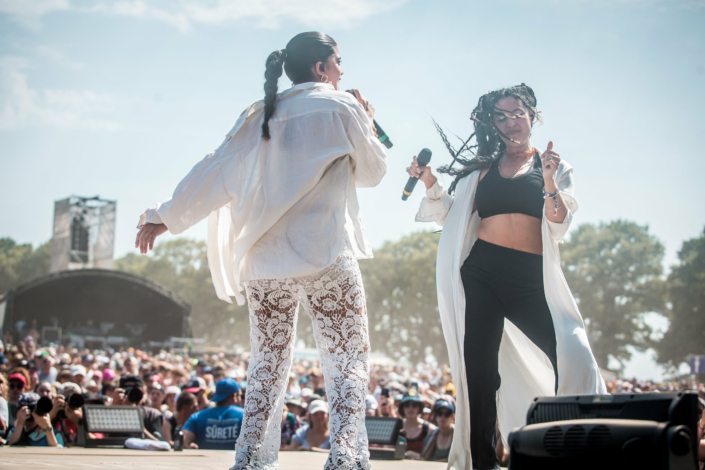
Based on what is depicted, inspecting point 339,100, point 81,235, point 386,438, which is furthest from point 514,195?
point 81,235

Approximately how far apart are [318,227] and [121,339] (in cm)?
3585

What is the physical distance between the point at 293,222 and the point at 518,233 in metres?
1.23

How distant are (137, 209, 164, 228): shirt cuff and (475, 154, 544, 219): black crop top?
161 cm

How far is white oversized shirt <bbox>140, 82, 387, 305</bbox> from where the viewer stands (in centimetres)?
261

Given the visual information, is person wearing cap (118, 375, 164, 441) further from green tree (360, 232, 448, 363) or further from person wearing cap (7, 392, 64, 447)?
green tree (360, 232, 448, 363)

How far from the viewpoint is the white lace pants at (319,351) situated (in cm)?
251

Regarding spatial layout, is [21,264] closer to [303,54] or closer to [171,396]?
[171,396]

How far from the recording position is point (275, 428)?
2.65 metres

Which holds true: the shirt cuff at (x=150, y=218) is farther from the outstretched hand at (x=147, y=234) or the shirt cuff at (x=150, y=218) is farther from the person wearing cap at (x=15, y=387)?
the person wearing cap at (x=15, y=387)

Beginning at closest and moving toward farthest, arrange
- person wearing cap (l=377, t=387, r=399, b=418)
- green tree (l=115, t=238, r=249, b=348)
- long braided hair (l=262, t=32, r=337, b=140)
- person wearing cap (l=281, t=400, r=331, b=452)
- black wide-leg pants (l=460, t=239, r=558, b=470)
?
long braided hair (l=262, t=32, r=337, b=140) < black wide-leg pants (l=460, t=239, r=558, b=470) < person wearing cap (l=281, t=400, r=331, b=452) < person wearing cap (l=377, t=387, r=399, b=418) < green tree (l=115, t=238, r=249, b=348)

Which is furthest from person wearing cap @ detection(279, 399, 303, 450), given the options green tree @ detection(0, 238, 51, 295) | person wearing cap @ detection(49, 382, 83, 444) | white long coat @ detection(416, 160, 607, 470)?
green tree @ detection(0, 238, 51, 295)

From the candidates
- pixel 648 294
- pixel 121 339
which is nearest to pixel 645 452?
pixel 121 339

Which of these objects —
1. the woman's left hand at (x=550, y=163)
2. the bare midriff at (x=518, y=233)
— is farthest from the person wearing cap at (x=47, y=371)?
the woman's left hand at (x=550, y=163)

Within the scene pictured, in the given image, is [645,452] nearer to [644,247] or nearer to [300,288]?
[300,288]
